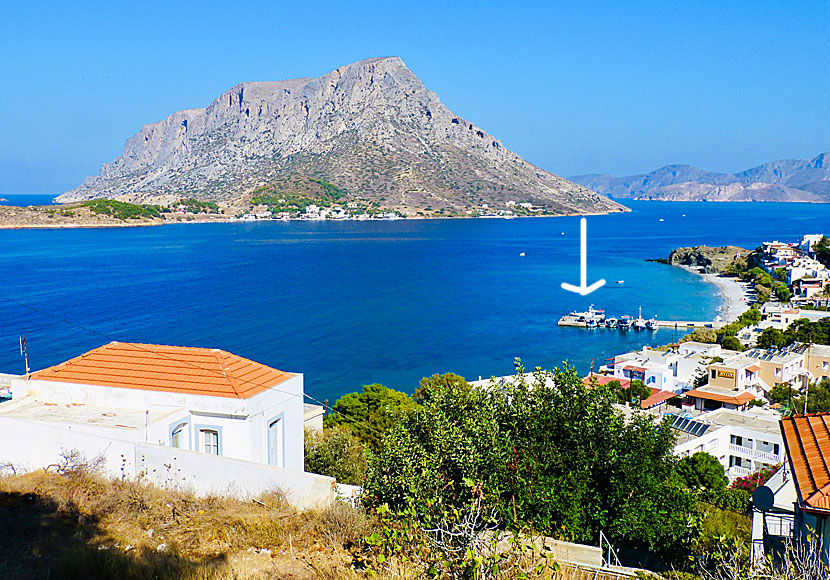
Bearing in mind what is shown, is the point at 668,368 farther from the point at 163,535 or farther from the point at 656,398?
the point at 163,535

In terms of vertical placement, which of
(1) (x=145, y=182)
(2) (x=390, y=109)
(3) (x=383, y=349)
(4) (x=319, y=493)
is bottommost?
(3) (x=383, y=349)

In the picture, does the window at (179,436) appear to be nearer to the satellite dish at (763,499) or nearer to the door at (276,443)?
the door at (276,443)

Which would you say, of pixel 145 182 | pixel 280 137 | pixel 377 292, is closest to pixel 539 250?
pixel 377 292

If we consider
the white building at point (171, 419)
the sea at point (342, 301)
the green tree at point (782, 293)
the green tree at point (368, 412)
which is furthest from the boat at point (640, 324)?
the white building at point (171, 419)

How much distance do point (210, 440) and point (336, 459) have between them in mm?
2568

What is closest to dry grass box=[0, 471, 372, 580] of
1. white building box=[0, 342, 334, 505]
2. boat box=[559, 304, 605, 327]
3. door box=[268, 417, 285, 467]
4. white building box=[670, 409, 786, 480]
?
white building box=[0, 342, 334, 505]

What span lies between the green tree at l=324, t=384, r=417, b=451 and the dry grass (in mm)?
8048

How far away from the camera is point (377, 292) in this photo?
160 feet

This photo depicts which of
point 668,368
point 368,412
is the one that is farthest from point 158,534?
point 668,368

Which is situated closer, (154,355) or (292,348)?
(154,355)

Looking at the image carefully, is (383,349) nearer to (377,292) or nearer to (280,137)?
(377,292)

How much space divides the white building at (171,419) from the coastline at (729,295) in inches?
1346

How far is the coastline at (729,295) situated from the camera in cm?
3941

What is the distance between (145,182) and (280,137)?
47592 mm
